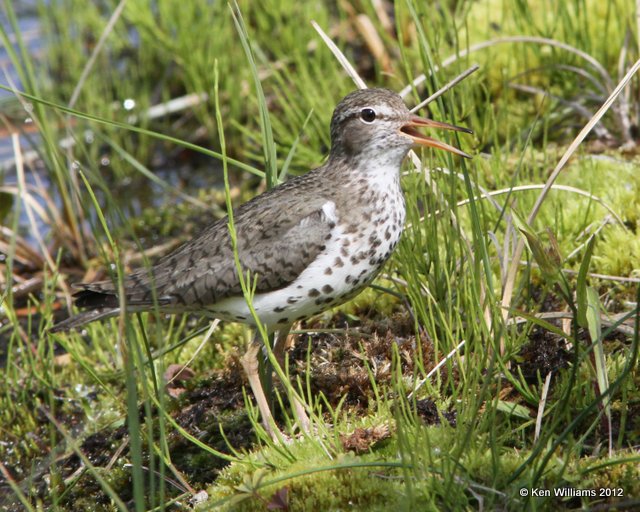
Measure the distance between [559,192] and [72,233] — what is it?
4151 mm

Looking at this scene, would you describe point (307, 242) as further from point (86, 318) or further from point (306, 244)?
point (86, 318)

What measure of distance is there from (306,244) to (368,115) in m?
0.85

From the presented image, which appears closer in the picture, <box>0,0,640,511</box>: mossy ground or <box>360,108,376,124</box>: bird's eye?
<box>0,0,640,511</box>: mossy ground

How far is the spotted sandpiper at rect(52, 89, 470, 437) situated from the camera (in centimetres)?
457

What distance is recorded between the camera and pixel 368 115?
4930 mm

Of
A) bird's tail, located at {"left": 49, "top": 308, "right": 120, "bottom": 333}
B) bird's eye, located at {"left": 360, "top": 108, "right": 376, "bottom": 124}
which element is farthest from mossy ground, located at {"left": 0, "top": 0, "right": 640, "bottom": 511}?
bird's eye, located at {"left": 360, "top": 108, "right": 376, "bottom": 124}

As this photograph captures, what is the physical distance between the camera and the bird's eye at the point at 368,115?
4.91m

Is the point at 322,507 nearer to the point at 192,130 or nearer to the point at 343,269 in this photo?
the point at 343,269

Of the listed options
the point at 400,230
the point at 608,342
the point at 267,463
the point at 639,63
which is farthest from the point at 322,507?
the point at 639,63

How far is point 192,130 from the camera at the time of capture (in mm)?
9352
